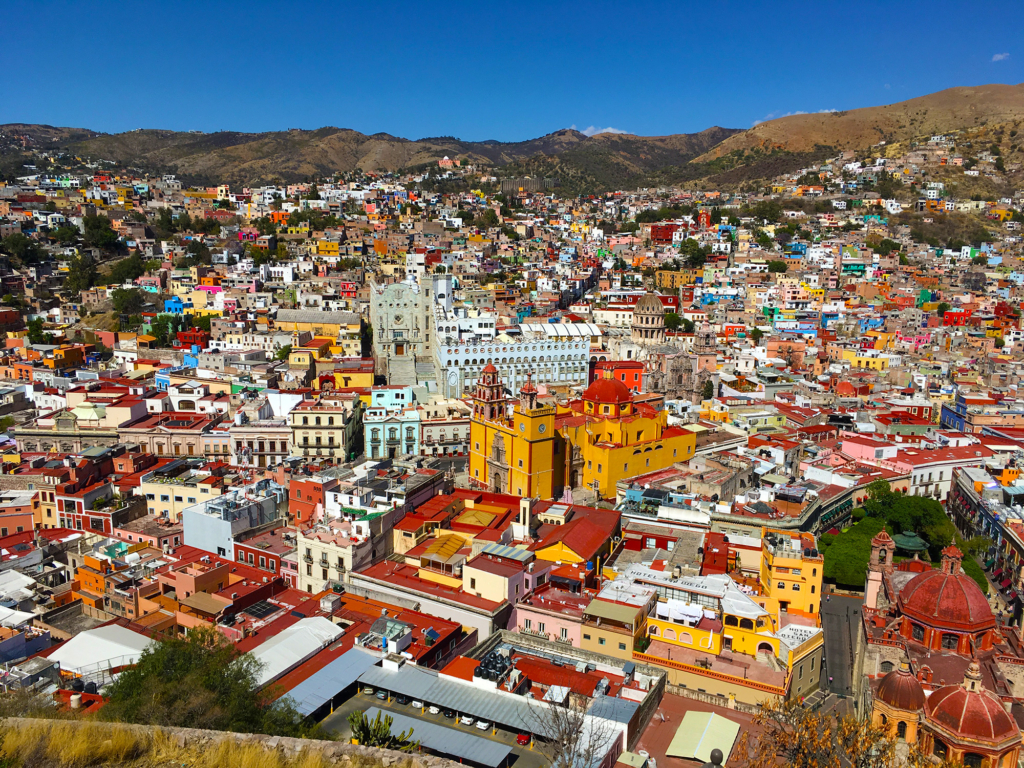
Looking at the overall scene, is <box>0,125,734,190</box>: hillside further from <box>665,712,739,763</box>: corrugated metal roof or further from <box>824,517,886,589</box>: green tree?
<box>665,712,739,763</box>: corrugated metal roof

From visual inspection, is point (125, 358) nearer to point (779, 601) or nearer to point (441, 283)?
point (441, 283)

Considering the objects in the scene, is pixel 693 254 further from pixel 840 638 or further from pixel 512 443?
pixel 840 638

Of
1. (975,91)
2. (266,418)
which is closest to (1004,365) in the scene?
(266,418)

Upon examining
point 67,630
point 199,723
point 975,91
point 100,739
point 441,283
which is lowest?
point 67,630

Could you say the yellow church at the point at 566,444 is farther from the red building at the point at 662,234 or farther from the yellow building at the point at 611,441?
the red building at the point at 662,234

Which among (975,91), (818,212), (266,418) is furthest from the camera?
(975,91)

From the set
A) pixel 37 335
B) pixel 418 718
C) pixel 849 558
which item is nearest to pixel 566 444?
pixel 849 558

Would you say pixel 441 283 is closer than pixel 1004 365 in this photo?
No
